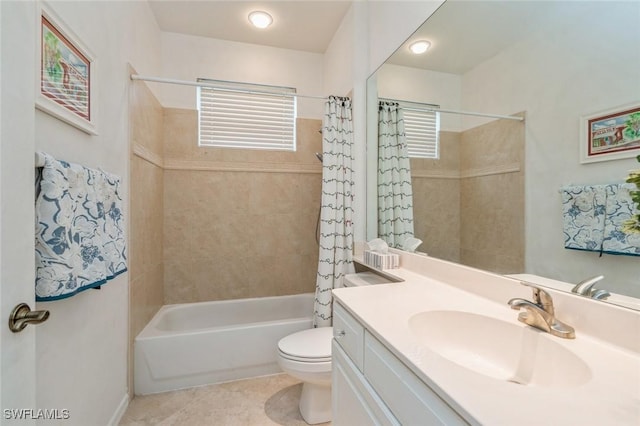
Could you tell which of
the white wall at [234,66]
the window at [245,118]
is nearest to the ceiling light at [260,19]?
the white wall at [234,66]

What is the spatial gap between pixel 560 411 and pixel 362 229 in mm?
1613

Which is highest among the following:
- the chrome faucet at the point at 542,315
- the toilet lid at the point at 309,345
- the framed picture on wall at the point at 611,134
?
the framed picture on wall at the point at 611,134

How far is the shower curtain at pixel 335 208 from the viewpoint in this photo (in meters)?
2.01

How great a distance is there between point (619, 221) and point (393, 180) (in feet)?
3.87

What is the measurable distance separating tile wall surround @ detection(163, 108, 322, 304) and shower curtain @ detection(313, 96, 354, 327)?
2.36ft

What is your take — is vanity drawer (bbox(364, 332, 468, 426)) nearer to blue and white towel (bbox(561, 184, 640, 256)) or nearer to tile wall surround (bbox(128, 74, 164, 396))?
blue and white towel (bbox(561, 184, 640, 256))

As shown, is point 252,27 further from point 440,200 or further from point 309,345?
point 309,345

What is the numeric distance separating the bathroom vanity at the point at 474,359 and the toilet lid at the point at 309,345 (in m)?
0.31

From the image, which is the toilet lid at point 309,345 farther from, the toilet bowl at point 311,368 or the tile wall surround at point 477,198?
the tile wall surround at point 477,198

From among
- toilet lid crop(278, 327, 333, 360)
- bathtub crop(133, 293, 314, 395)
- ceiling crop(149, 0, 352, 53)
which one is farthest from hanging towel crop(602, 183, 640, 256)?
ceiling crop(149, 0, 352, 53)

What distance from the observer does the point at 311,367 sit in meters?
1.43

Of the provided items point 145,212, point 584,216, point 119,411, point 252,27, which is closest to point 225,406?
point 119,411

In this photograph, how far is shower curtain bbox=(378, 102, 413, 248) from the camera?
1730 millimetres
